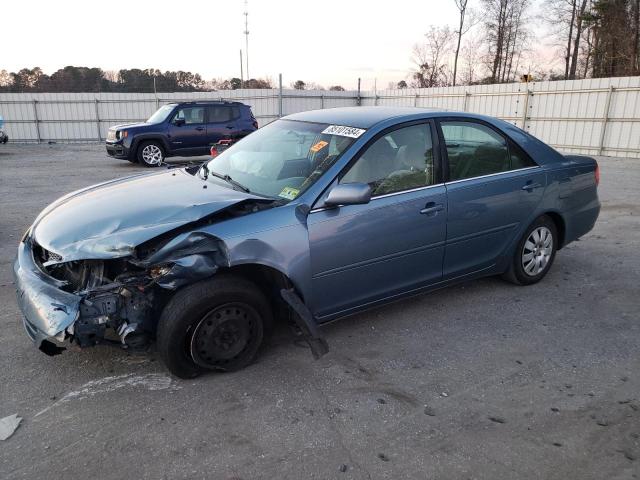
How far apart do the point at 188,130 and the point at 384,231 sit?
11453 mm

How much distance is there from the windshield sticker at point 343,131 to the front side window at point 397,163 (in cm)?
14

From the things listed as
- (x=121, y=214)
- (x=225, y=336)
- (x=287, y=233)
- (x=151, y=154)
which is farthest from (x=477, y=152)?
(x=151, y=154)

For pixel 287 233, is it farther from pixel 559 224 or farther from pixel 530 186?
pixel 559 224

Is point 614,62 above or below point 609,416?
above

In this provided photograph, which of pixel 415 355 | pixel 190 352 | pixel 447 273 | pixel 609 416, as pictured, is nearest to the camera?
pixel 609 416

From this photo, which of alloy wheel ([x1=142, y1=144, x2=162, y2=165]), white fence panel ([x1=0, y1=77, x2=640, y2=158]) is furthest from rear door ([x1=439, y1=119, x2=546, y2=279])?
white fence panel ([x1=0, y1=77, x2=640, y2=158])

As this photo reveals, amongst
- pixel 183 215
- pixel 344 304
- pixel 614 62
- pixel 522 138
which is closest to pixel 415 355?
pixel 344 304

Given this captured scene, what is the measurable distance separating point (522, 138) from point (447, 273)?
1.52 meters

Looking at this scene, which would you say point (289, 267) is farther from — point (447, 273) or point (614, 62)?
point (614, 62)

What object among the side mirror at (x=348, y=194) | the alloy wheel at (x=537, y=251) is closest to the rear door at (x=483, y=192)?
the alloy wheel at (x=537, y=251)

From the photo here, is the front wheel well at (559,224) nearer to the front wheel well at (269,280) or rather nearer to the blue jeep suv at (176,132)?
the front wheel well at (269,280)

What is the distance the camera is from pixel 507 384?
3.10m

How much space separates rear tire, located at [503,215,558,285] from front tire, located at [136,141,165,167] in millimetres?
10891

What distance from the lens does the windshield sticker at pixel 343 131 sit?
11.7ft
